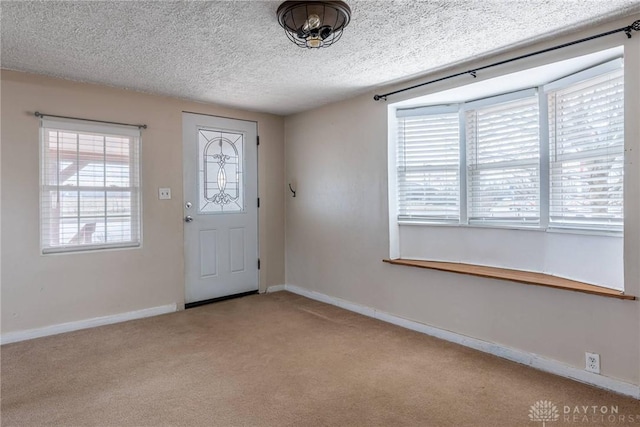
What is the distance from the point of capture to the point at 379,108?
364cm

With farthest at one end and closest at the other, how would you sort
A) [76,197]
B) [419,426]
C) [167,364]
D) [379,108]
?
[379,108]
[76,197]
[167,364]
[419,426]

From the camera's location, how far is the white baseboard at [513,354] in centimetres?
224

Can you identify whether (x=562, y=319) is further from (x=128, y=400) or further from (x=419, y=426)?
(x=128, y=400)

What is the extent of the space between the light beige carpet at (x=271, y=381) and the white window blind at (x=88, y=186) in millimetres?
877

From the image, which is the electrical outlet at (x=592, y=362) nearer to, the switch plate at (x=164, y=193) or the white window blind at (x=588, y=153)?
the white window blind at (x=588, y=153)

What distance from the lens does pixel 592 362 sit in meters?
2.33

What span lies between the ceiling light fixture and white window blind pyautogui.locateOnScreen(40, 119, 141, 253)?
7.44ft

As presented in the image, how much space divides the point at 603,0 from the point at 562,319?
1929 mm

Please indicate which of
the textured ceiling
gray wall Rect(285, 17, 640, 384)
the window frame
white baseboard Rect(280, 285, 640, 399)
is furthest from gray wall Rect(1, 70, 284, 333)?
the window frame

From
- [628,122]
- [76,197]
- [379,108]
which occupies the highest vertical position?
[379,108]

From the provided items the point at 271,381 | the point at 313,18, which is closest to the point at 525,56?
the point at 313,18

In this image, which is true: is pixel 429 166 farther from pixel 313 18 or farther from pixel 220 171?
pixel 220 171

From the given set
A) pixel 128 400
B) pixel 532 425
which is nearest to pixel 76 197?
pixel 128 400

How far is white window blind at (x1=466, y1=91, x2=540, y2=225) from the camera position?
2967 millimetres
